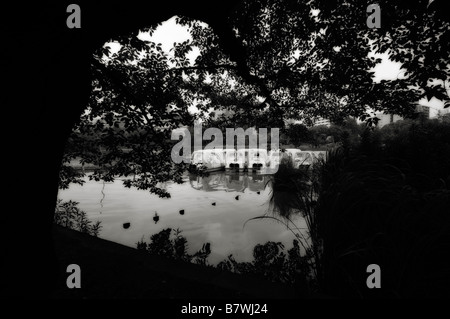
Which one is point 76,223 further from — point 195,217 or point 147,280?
point 147,280

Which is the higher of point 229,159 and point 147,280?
point 229,159

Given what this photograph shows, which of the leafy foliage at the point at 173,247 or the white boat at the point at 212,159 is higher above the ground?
the white boat at the point at 212,159

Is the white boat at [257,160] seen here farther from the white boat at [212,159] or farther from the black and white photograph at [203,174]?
the black and white photograph at [203,174]

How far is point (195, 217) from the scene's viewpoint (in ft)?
17.8

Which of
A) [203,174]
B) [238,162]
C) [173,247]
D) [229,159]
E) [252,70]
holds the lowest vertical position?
[173,247]

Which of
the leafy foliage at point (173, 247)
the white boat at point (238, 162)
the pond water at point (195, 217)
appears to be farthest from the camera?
the white boat at point (238, 162)

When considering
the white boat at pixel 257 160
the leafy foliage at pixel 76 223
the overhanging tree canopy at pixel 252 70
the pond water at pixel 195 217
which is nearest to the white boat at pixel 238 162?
the white boat at pixel 257 160

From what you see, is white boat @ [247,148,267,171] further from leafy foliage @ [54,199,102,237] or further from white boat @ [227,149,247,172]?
leafy foliage @ [54,199,102,237]

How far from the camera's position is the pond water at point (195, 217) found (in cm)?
399

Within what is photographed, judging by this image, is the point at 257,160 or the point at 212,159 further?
the point at 212,159

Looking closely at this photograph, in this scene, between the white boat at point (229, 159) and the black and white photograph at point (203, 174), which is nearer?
the black and white photograph at point (203, 174)

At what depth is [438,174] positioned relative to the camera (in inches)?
160

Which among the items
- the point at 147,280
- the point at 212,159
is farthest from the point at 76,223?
the point at 212,159

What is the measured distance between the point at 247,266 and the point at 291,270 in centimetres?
57
